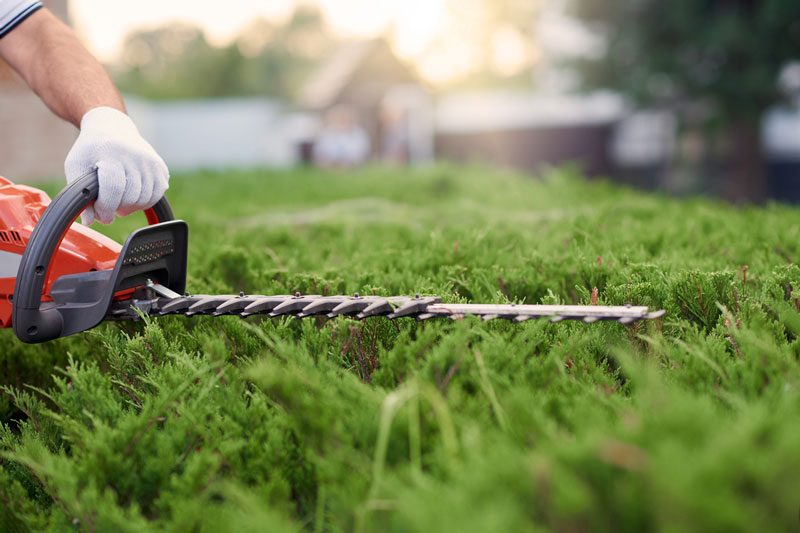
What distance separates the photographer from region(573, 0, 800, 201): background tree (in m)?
12.0

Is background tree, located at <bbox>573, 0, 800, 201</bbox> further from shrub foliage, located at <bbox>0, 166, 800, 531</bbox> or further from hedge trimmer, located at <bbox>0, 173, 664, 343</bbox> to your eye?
hedge trimmer, located at <bbox>0, 173, 664, 343</bbox>

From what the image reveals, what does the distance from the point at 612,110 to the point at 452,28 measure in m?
16.8

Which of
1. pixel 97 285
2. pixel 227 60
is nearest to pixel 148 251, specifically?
pixel 97 285

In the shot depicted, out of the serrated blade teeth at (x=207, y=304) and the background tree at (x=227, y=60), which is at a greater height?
the background tree at (x=227, y=60)

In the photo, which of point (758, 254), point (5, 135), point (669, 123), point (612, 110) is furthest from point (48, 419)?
point (612, 110)

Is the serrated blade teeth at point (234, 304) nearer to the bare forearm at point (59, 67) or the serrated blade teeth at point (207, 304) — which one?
the serrated blade teeth at point (207, 304)

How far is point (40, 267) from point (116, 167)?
32cm

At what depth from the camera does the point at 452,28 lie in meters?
38.8

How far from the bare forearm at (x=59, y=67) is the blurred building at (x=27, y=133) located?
765 centimetres

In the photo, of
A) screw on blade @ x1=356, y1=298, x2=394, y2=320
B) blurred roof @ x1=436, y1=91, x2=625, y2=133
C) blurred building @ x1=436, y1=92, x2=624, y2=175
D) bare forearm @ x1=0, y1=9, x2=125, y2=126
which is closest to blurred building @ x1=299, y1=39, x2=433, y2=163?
blurred roof @ x1=436, y1=91, x2=625, y2=133

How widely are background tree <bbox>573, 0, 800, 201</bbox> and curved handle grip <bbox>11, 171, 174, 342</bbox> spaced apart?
1184 cm

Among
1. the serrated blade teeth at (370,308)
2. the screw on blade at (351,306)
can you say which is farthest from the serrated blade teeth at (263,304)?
the screw on blade at (351,306)

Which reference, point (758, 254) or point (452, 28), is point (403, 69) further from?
point (758, 254)

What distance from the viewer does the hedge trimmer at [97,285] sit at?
1.73 metres
